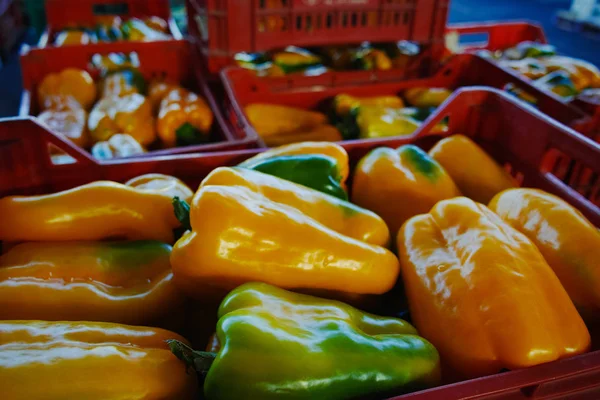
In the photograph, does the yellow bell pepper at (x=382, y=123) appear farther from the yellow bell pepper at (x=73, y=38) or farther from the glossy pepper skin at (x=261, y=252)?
the yellow bell pepper at (x=73, y=38)

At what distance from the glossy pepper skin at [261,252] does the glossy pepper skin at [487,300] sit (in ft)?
0.32

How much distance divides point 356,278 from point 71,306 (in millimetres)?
482

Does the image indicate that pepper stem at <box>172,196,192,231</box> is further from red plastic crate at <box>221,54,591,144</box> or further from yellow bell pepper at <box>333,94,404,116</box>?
yellow bell pepper at <box>333,94,404,116</box>

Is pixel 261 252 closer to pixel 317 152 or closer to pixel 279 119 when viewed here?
pixel 317 152

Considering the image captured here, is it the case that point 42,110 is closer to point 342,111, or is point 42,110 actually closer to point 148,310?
point 342,111

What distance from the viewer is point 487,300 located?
2.51 ft

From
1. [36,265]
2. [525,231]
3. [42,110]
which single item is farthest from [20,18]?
[525,231]

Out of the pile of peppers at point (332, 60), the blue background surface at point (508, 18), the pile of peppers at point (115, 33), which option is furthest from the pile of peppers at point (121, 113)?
the blue background surface at point (508, 18)

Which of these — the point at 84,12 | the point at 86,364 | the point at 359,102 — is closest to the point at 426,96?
the point at 359,102

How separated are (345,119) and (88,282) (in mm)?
1309

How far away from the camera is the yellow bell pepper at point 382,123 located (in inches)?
71.8

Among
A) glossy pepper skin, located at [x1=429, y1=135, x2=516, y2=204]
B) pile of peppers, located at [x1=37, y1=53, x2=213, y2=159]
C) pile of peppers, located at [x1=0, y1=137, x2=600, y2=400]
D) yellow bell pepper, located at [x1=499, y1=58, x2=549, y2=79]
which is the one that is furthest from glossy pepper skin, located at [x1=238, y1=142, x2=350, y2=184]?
yellow bell pepper, located at [x1=499, y1=58, x2=549, y2=79]

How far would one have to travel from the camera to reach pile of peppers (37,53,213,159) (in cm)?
195

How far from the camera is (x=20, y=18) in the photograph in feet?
17.3
